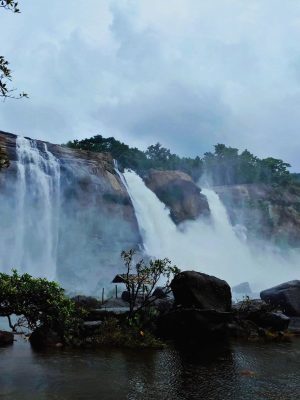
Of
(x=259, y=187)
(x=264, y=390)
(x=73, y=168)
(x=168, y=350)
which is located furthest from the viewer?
(x=259, y=187)

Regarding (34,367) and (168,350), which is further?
(168,350)

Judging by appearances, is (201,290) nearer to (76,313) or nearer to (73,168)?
(76,313)

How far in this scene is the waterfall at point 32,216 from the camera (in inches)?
1351

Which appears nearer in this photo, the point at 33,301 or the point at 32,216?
the point at 33,301

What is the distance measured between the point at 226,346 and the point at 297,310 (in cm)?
926

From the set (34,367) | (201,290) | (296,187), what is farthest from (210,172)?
(34,367)

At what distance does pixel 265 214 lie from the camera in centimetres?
5797

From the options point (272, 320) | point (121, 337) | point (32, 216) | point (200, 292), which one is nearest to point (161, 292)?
point (200, 292)

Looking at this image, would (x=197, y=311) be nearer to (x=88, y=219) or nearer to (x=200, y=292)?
(x=200, y=292)

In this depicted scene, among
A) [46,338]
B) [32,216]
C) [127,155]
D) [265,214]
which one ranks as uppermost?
[127,155]

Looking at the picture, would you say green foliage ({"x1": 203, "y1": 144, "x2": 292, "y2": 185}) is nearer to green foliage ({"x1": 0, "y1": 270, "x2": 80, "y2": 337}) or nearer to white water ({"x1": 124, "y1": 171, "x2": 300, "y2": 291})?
white water ({"x1": 124, "y1": 171, "x2": 300, "y2": 291})

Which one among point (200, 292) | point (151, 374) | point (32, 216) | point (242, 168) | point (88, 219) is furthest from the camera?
point (242, 168)

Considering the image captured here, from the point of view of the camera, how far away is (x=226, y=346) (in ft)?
41.8

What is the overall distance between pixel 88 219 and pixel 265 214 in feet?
94.2
